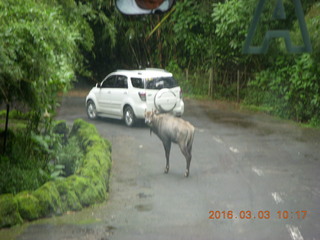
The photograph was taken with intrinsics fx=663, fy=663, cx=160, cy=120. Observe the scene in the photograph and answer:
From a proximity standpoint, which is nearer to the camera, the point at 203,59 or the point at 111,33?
the point at 111,33

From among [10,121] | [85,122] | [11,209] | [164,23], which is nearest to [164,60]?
[164,23]

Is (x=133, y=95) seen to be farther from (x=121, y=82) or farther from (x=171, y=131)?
(x=171, y=131)

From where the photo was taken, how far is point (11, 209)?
18.7 ft

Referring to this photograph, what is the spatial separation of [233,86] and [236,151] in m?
0.98

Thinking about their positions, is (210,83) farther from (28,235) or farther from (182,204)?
(28,235)

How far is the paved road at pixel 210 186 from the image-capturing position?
530cm

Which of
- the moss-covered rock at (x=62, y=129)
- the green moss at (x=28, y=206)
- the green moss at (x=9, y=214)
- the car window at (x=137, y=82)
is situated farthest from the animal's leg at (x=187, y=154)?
the green moss at (x=9, y=214)

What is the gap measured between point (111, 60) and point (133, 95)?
0.56 meters

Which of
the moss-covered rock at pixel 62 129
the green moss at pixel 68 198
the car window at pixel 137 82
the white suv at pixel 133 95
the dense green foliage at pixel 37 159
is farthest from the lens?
the dense green foliage at pixel 37 159

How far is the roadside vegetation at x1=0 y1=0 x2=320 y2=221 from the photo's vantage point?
17.0 feet
